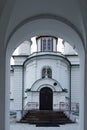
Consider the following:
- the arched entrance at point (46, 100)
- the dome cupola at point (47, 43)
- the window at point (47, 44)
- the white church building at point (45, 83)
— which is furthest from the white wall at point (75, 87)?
the window at point (47, 44)

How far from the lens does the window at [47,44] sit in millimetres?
33094

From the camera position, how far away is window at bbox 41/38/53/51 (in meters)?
33.1

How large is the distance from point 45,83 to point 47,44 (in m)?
6.25

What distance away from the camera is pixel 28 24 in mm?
8406

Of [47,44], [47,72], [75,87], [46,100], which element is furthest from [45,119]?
[47,44]

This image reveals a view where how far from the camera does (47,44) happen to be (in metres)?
33.3

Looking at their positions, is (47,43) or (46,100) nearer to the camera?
(46,100)

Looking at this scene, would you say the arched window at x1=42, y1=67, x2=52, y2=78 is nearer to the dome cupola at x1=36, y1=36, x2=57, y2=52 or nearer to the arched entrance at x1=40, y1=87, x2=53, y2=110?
the arched entrance at x1=40, y1=87, x2=53, y2=110

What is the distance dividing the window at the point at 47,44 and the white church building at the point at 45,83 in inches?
67.8

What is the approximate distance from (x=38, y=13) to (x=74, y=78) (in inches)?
923

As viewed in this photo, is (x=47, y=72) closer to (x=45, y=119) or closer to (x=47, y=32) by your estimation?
(x=45, y=119)

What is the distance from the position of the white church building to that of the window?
172cm

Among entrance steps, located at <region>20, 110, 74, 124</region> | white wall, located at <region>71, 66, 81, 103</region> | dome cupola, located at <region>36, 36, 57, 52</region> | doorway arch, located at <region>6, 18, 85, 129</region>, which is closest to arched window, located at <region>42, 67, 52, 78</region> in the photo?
white wall, located at <region>71, 66, 81, 103</region>
